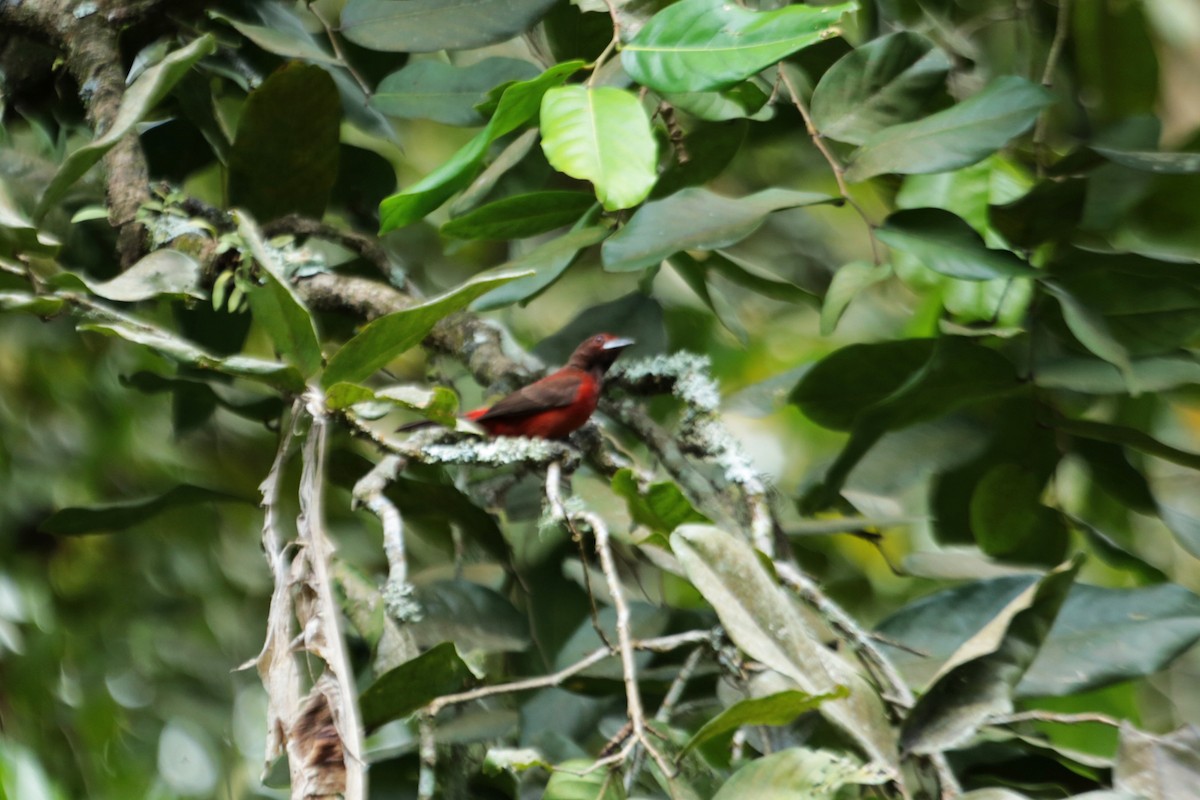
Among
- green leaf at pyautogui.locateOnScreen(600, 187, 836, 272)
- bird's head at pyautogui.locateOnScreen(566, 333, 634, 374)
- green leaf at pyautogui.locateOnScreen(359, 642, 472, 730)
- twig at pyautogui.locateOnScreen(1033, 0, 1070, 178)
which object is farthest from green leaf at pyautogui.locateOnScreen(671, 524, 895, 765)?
twig at pyautogui.locateOnScreen(1033, 0, 1070, 178)

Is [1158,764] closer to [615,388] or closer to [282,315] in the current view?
[282,315]

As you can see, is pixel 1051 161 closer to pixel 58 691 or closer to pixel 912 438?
pixel 912 438

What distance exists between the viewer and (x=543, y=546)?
1828mm

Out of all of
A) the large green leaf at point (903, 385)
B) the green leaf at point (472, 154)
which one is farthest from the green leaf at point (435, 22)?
the large green leaf at point (903, 385)

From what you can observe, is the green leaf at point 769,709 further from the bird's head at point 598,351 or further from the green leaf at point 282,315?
the bird's head at point 598,351

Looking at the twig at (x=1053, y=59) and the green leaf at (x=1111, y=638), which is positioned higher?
the twig at (x=1053, y=59)

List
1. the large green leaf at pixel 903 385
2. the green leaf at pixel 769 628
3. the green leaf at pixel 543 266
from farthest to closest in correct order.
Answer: the large green leaf at pixel 903 385
the green leaf at pixel 543 266
the green leaf at pixel 769 628

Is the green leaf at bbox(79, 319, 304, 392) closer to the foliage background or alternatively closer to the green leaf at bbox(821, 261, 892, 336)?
the foliage background

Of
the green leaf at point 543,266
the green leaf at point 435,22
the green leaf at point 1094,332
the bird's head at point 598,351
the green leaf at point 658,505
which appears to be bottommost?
the bird's head at point 598,351

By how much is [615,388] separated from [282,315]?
0.73m

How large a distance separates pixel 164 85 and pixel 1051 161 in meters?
1.45

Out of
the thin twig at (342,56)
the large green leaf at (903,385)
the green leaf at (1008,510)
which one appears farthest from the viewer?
the thin twig at (342,56)

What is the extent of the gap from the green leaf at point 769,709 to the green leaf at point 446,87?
3.75 feet

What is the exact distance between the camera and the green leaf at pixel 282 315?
1138 millimetres
